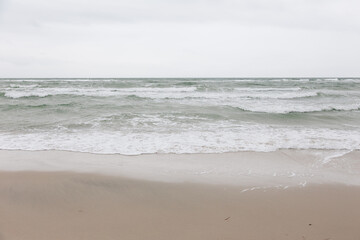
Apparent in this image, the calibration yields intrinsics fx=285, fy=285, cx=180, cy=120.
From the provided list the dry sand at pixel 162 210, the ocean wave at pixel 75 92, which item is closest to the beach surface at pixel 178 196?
the dry sand at pixel 162 210

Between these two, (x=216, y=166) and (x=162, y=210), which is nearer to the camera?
(x=162, y=210)

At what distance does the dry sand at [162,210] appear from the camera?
2.78 meters

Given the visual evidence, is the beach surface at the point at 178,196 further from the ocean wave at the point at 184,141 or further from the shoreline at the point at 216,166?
the ocean wave at the point at 184,141

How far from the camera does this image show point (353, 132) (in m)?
7.98

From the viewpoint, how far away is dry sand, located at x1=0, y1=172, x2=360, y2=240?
9.13 feet

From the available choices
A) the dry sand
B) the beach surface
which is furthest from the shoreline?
the dry sand

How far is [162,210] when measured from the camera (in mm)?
3293

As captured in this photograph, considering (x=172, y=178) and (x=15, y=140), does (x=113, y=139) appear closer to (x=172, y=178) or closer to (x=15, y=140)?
(x=15, y=140)

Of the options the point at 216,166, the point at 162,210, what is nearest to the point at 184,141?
the point at 216,166

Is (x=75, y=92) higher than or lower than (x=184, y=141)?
higher

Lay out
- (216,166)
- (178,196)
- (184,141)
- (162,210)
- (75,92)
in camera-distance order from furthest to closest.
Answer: (75,92)
(184,141)
(216,166)
(178,196)
(162,210)

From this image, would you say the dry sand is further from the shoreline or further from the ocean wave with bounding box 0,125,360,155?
the ocean wave with bounding box 0,125,360,155

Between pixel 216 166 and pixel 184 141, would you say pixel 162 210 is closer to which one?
pixel 216 166

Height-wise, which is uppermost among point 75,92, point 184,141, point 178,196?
point 75,92
